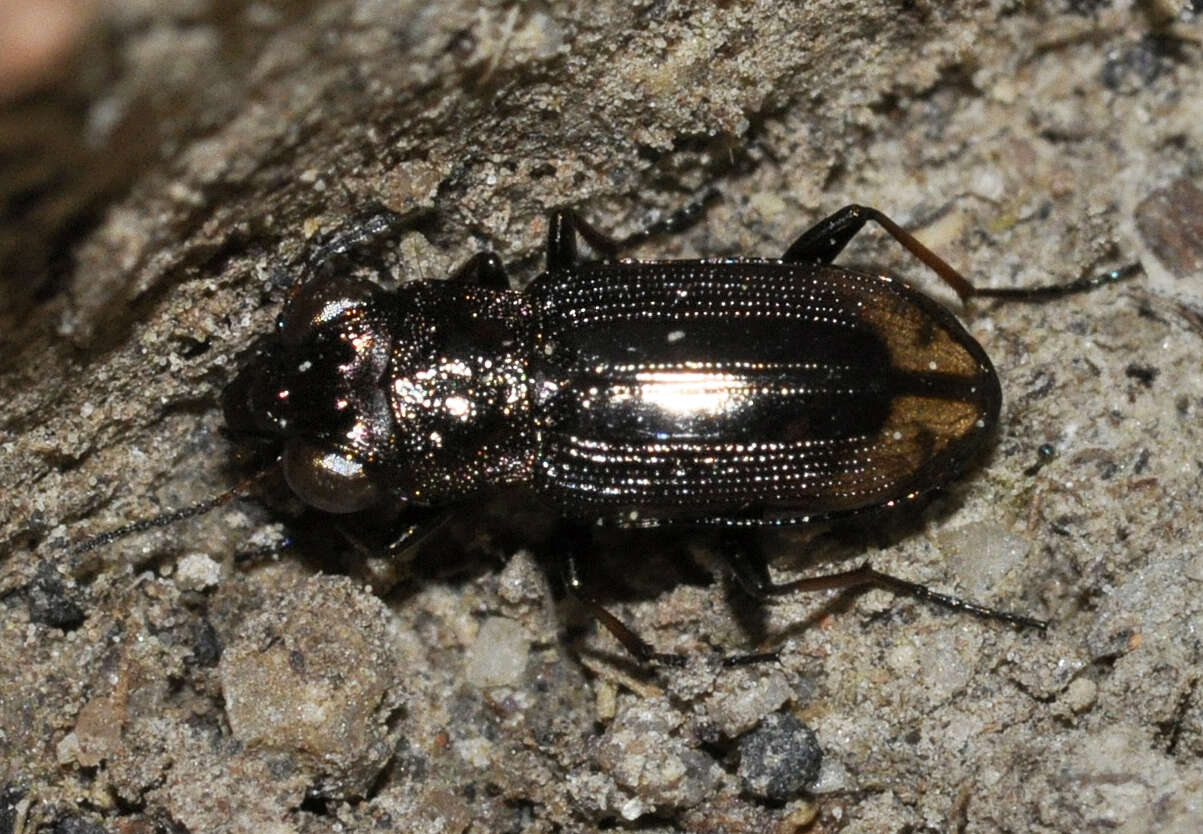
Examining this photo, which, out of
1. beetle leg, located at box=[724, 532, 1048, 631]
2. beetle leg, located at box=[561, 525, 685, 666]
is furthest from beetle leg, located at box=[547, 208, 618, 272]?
beetle leg, located at box=[724, 532, 1048, 631]

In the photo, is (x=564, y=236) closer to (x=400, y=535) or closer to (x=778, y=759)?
(x=400, y=535)

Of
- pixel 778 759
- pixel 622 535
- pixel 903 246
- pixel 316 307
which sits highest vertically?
pixel 316 307

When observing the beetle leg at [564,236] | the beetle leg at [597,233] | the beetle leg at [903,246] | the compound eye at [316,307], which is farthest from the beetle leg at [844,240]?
the compound eye at [316,307]

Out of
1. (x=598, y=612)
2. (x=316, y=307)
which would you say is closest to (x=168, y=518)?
(x=316, y=307)

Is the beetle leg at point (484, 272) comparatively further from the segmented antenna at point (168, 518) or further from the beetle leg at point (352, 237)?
the segmented antenna at point (168, 518)

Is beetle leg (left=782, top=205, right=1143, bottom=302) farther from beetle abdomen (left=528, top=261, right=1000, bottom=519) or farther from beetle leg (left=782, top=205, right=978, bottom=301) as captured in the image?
beetle abdomen (left=528, top=261, right=1000, bottom=519)

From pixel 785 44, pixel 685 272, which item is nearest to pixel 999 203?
pixel 785 44

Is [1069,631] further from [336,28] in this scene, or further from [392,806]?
[336,28]
